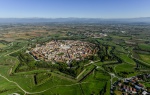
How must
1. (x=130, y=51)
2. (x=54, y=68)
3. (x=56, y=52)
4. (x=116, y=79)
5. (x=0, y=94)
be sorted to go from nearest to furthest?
1. (x=0, y=94)
2. (x=116, y=79)
3. (x=54, y=68)
4. (x=56, y=52)
5. (x=130, y=51)

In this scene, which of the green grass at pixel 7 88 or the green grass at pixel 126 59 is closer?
the green grass at pixel 7 88

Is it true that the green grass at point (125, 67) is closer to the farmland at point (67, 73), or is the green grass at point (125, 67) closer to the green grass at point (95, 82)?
the farmland at point (67, 73)

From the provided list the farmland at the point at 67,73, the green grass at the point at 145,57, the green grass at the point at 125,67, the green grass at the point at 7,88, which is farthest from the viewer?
the green grass at the point at 145,57

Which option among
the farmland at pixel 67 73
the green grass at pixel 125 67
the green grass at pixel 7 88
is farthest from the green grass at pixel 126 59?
the green grass at pixel 7 88

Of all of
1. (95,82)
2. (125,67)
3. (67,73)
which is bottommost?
(95,82)

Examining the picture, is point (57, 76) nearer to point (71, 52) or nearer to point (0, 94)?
point (0, 94)

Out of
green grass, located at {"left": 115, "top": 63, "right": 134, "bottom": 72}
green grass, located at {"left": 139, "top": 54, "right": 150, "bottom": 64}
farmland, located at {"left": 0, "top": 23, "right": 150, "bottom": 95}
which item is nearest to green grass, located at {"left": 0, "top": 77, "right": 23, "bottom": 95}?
farmland, located at {"left": 0, "top": 23, "right": 150, "bottom": 95}

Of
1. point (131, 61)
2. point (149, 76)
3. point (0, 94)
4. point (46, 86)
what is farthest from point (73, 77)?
point (131, 61)

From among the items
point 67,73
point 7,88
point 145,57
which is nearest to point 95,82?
point 67,73

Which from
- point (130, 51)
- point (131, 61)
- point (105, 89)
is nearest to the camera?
point (105, 89)

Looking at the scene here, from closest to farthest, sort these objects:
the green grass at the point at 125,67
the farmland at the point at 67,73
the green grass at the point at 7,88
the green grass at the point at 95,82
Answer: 1. the green grass at the point at 7,88
2. the green grass at the point at 95,82
3. the farmland at the point at 67,73
4. the green grass at the point at 125,67

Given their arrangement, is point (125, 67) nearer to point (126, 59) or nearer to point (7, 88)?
point (126, 59)
